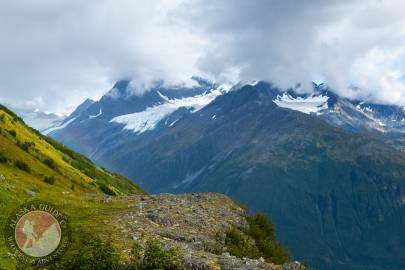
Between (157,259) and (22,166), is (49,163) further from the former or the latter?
(157,259)

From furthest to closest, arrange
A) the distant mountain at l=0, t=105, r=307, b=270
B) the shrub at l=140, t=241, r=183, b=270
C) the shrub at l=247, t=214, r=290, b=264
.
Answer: the shrub at l=247, t=214, r=290, b=264, the distant mountain at l=0, t=105, r=307, b=270, the shrub at l=140, t=241, r=183, b=270

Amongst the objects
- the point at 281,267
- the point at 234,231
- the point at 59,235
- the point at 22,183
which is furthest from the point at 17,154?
the point at 281,267

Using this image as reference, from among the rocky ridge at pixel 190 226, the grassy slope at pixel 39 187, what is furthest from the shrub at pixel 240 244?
the grassy slope at pixel 39 187

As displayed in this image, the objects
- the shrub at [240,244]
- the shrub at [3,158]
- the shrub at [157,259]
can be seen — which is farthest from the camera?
the shrub at [3,158]

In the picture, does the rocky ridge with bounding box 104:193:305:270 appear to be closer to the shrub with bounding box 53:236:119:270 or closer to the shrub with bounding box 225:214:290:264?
the shrub with bounding box 225:214:290:264

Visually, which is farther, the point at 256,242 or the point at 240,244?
the point at 256,242

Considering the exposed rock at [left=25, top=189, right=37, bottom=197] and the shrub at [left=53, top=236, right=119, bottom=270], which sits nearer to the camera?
the shrub at [left=53, top=236, right=119, bottom=270]

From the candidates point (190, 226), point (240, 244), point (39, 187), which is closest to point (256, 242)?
point (240, 244)

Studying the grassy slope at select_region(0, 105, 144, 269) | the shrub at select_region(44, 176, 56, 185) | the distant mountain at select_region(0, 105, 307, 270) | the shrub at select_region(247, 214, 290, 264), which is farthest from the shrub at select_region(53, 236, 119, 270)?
the shrub at select_region(44, 176, 56, 185)

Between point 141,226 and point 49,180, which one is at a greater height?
point 49,180

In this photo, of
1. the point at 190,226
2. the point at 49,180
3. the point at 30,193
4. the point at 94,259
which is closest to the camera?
the point at 94,259

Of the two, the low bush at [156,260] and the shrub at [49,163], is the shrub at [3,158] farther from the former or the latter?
the low bush at [156,260]

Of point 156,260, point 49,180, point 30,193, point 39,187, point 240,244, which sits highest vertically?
point 49,180

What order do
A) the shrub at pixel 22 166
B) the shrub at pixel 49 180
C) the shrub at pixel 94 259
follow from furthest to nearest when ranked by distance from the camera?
the shrub at pixel 49 180 < the shrub at pixel 22 166 < the shrub at pixel 94 259
